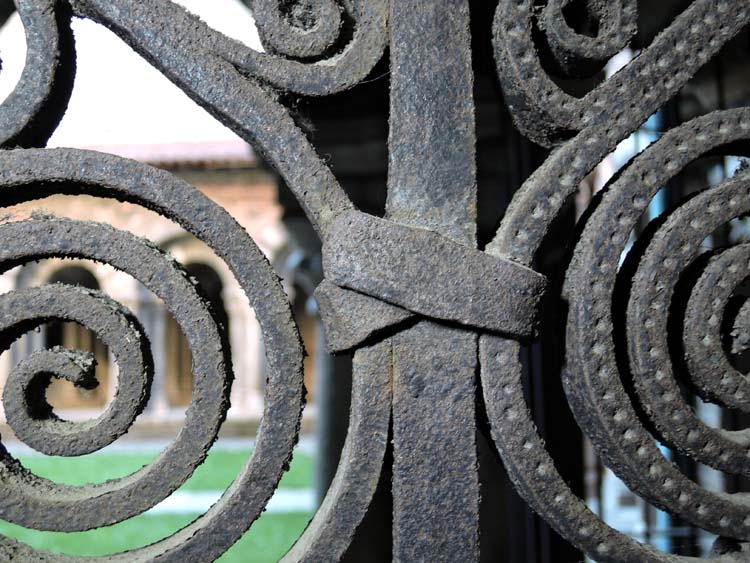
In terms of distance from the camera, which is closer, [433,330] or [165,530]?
[433,330]

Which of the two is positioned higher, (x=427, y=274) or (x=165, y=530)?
(x=165, y=530)

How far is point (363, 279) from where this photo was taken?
0.48 metres

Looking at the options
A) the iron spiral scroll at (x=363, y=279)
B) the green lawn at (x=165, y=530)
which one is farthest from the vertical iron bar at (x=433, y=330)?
the green lawn at (x=165, y=530)

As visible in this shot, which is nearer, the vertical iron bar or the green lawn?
the vertical iron bar

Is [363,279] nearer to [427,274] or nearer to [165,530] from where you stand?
[427,274]

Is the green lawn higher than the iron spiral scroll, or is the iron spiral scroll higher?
the green lawn

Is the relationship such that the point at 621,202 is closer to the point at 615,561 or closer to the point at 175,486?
the point at 615,561

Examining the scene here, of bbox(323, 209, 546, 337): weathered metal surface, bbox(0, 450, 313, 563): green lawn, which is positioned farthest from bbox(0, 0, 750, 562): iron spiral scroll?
bbox(0, 450, 313, 563): green lawn

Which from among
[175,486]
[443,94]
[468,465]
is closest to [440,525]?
[468,465]

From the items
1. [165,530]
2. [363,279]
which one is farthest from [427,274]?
[165,530]

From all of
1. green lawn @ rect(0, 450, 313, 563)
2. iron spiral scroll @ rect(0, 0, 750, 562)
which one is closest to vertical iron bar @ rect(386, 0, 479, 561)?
iron spiral scroll @ rect(0, 0, 750, 562)

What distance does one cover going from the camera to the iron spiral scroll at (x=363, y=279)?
500 millimetres

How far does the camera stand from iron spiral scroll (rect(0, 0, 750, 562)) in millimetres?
500

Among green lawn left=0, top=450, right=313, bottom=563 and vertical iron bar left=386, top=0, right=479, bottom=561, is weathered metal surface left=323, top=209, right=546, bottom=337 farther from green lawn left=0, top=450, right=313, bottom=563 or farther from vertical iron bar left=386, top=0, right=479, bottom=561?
green lawn left=0, top=450, right=313, bottom=563
